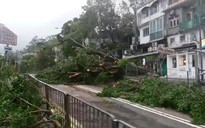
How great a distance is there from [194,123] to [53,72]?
17.9 m

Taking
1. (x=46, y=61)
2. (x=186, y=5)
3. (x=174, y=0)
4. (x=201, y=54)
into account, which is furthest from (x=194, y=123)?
(x=174, y=0)

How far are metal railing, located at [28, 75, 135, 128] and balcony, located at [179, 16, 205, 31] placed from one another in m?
28.4

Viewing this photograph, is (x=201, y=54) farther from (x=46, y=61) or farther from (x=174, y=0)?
(x=46, y=61)

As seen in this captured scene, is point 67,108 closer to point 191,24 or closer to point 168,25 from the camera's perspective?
point 191,24

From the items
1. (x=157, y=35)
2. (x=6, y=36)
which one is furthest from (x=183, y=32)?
(x=6, y=36)

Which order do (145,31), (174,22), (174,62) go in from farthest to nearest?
1. (145,31)
2. (174,22)
3. (174,62)

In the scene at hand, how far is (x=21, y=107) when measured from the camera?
9.64 m

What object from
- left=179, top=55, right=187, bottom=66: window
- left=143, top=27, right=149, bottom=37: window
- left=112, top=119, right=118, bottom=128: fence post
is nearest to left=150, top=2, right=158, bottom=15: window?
left=143, top=27, right=149, bottom=37: window

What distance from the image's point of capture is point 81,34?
53656 mm

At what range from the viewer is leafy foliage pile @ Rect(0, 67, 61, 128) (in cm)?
818

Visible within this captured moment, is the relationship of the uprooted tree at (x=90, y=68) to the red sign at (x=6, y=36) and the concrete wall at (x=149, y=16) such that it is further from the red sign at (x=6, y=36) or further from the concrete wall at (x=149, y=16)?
the concrete wall at (x=149, y=16)

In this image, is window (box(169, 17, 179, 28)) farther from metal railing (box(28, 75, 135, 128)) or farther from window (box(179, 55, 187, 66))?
metal railing (box(28, 75, 135, 128))

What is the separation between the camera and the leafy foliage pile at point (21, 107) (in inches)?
322

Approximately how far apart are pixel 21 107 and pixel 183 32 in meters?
31.6
